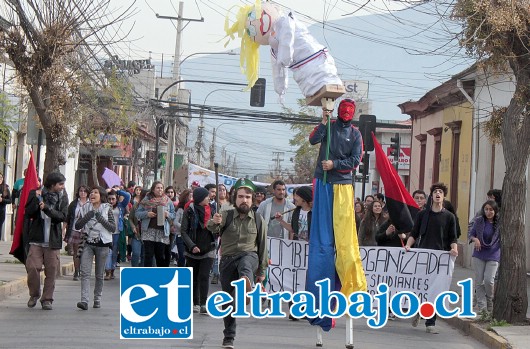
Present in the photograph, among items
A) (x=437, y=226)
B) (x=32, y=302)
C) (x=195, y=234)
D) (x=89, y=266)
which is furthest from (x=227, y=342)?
(x=32, y=302)

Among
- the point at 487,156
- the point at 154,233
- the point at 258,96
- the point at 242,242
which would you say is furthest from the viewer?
the point at 258,96

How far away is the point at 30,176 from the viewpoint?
15.3 meters

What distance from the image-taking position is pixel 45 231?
45.8 ft

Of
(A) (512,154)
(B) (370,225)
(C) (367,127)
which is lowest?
(B) (370,225)

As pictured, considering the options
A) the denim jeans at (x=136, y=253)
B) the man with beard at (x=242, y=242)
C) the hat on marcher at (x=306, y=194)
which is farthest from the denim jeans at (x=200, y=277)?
the denim jeans at (x=136, y=253)

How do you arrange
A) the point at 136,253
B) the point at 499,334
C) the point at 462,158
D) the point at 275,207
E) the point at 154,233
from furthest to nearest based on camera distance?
the point at 462,158 < the point at 136,253 < the point at 154,233 < the point at 275,207 < the point at 499,334

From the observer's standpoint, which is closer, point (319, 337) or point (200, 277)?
point (319, 337)

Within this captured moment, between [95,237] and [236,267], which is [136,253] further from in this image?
[236,267]

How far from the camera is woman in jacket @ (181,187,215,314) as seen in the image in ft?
46.0

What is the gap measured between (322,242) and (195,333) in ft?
6.53

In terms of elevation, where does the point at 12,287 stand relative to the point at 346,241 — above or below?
below

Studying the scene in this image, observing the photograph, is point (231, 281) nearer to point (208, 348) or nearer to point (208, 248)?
point (208, 348)

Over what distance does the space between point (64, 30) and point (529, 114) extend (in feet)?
28.4

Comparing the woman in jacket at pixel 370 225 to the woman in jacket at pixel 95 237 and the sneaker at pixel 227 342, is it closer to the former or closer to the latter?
the woman in jacket at pixel 95 237
